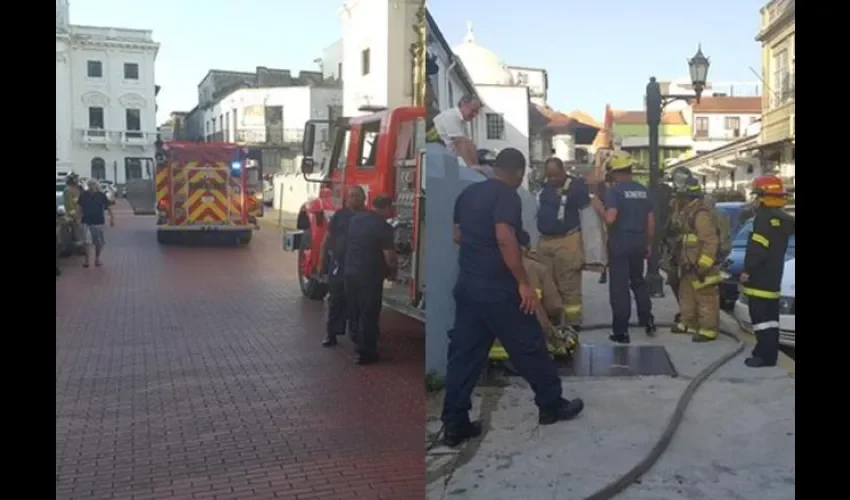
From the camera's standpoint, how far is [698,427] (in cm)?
180

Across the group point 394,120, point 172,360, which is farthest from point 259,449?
point 394,120

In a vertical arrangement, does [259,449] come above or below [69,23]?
below

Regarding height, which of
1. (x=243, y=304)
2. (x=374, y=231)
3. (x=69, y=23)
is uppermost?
(x=69, y=23)

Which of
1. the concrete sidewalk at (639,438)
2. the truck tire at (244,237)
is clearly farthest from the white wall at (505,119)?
the truck tire at (244,237)

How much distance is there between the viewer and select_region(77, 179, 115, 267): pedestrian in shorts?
189 cm

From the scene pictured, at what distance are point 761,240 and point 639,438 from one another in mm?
495

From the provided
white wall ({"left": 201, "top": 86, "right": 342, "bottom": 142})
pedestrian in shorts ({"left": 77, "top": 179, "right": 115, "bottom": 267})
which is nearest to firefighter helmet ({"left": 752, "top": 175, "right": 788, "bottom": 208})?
white wall ({"left": 201, "top": 86, "right": 342, "bottom": 142})

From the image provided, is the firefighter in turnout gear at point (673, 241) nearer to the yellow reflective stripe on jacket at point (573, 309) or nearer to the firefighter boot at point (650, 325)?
the firefighter boot at point (650, 325)

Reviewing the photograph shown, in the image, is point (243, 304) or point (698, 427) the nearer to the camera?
point (698, 427)

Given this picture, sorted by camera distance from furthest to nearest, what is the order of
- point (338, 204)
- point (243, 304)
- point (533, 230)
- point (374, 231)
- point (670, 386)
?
point (243, 304), point (338, 204), point (374, 231), point (670, 386), point (533, 230)
